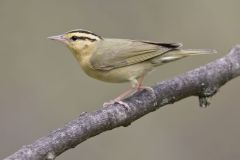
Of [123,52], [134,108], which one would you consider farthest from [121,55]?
[134,108]

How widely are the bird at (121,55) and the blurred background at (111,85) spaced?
11.5 feet

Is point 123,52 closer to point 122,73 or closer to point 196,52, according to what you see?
point 122,73

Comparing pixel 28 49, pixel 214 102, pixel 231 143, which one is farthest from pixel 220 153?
pixel 28 49

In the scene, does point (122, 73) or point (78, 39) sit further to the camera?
point (78, 39)

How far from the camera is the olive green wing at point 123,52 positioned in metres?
6.29

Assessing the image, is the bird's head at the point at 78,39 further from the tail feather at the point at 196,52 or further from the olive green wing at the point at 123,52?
the tail feather at the point at 196,52

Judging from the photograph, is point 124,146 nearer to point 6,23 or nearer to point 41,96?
point 41,96

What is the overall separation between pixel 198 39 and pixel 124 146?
92.3 inches

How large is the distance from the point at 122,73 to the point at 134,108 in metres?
0.82

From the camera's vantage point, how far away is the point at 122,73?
248 inches

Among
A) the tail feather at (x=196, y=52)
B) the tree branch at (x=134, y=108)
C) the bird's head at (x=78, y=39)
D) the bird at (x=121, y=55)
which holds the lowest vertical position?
the tree branch at (x=134, y=108)

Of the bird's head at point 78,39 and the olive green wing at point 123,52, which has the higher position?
A: the bird's head at point 78,39

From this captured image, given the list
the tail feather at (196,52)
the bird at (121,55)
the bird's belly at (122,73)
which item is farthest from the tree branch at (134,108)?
the bird's belly at (122,73)

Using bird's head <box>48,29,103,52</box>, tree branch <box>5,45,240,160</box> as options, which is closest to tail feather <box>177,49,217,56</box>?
tree branch <box>5,45,240,160</box>
